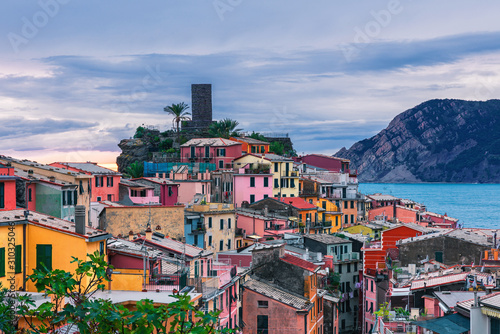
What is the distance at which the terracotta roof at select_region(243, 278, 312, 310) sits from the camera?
43.6m

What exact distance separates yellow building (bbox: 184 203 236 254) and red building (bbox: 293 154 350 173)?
172 feet

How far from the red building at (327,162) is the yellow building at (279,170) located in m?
23.8

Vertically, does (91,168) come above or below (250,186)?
above

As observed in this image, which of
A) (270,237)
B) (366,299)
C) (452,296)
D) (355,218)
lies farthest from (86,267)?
(355,218)

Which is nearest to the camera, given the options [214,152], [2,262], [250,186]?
[2,262]

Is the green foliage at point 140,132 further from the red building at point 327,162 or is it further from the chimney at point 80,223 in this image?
the chimney at point 80,223

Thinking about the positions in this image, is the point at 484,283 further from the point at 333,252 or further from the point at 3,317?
the point at 333,252

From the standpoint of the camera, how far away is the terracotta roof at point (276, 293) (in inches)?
1718

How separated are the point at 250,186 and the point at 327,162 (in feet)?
112

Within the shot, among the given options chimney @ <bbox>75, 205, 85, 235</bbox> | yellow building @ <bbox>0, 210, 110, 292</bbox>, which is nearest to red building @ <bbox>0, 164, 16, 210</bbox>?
yellow building @ <bbox>0, 210, 110, 292</bbox>

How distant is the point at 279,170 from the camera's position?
93250mm

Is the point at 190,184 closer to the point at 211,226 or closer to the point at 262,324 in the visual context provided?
the point at 211,226

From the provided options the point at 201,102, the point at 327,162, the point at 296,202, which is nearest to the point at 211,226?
the point at 296,202

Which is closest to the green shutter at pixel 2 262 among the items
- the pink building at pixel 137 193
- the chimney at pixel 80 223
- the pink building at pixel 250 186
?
the chimney at pixel 80 223
